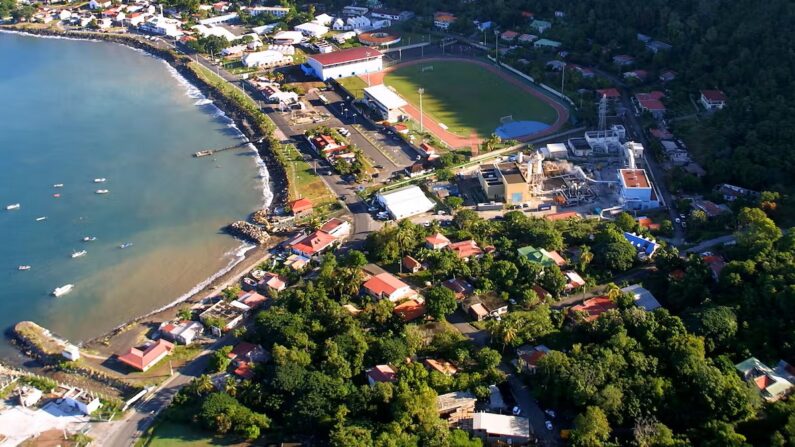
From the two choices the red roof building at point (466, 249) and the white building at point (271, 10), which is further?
the white building at point (271, 10)

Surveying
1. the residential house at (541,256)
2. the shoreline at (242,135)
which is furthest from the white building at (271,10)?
the residential house at (541,256)

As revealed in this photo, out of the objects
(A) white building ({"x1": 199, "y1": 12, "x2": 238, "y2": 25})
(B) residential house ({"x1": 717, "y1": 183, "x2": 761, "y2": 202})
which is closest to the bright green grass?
(B) residential house ({"x1": 717, "y1": 183, "x2": 761, "y2": 202})

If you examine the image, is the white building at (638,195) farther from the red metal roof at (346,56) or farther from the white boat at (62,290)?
the white boat at (62,290)

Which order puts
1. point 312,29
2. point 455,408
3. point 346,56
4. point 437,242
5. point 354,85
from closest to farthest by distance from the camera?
point 455,408 → point 437,242 → point 354,85 → point 346,56 → point 312,29

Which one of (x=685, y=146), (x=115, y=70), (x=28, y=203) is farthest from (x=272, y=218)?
(x=115, y=70)

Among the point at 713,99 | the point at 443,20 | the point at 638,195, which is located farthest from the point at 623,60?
the point at 638,195

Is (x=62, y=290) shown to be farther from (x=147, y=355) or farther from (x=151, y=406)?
(x=151, y=406)
